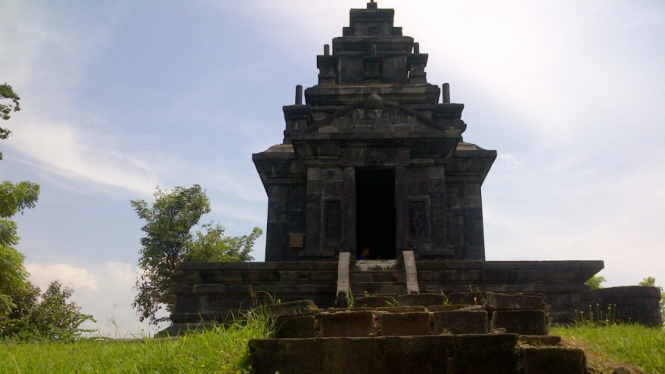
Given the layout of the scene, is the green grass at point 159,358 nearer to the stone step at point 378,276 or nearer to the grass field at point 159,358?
the grass field at point 159,358

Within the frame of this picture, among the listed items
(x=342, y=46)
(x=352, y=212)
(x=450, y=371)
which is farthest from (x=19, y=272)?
(x=450, y=371)

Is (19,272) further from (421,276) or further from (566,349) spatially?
(566,349)

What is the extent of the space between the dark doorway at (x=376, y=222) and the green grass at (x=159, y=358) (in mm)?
13019

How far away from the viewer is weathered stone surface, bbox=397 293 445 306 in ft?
23.1

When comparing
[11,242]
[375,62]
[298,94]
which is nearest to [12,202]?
[11,242]

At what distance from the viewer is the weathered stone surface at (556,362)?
5023mm

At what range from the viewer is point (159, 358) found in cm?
502

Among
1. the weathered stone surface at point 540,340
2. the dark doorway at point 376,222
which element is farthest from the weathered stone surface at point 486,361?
the dark doorway at point 376,222

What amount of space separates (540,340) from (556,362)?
0.43 m

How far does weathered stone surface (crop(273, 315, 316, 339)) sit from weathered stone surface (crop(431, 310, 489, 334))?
1.34m

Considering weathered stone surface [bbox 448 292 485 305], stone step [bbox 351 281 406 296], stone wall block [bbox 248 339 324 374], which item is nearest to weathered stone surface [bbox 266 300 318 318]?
stone wall block [bbox 248 339 324 374]

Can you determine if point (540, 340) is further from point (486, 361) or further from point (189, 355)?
point (189, 355)

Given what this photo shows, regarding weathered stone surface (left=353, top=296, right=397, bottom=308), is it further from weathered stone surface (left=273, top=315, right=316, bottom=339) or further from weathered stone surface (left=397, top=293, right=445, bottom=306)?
weathered stone surface (left=273, top=315, right=316, bottom=339)

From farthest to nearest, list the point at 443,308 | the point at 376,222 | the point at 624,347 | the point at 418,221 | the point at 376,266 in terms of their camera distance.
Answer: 1. the point at 376,222
2. the point at 418,221
3. the point at 376,266
4. the point at 443,308
5. the point at 624,347
